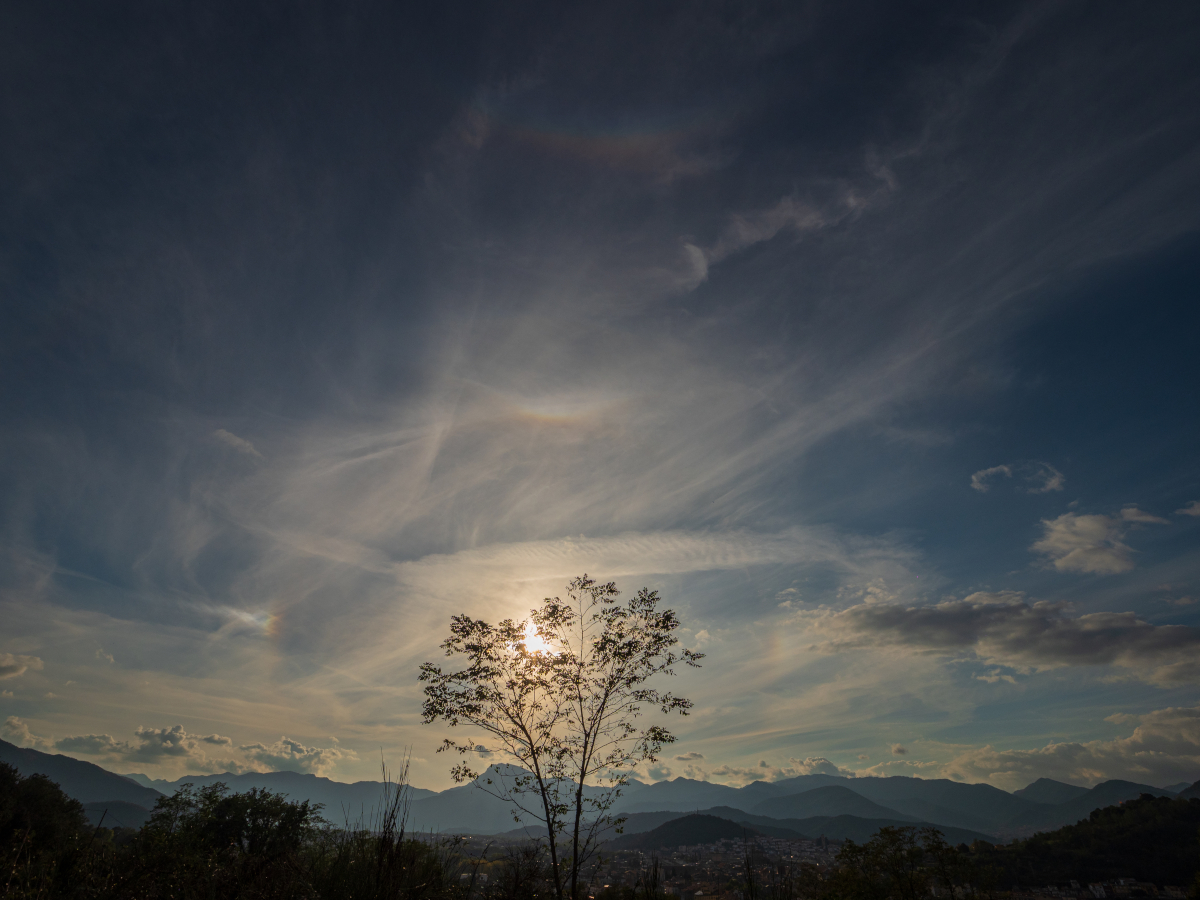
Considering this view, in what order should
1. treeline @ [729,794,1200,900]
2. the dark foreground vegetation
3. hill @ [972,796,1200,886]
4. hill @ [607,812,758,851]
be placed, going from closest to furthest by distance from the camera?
the dark foreground vegetation → treeline @ [729,794,1200,900] → hill @ [972,796,1200,886] → hill @ [607,812,758,851]

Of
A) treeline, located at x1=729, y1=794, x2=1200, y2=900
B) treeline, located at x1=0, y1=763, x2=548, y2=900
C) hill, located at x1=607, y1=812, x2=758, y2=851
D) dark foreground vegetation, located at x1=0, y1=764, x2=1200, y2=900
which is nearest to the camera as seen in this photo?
treeline, located at x1=0, y1=763, x2=548, y2=900

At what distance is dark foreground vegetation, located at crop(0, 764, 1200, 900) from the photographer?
7945mm

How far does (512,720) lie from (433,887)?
1047 centimetres

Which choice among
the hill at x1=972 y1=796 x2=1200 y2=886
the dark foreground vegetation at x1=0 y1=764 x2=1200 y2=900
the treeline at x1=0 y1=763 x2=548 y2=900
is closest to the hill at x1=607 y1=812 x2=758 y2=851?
the hill at x1=972 y1=796 x2=1200 y2=886

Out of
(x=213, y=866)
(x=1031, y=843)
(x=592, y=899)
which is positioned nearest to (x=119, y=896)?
(x=213, y=866)

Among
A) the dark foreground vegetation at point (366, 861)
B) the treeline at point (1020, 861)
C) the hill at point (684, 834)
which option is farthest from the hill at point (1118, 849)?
the hill at point (684, 834)

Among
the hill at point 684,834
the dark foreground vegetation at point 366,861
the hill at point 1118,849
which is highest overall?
the dark foreground vegetation at point 366,861

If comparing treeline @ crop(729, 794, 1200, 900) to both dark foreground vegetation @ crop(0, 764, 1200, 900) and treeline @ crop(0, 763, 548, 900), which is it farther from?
treeline @ crop(0, 763, 548, 900)

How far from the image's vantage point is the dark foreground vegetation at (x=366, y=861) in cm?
795

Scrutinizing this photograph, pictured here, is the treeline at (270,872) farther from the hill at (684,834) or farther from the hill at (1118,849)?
the hill at (684,834)

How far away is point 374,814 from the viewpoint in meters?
9.67

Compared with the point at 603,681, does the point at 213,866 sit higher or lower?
lower

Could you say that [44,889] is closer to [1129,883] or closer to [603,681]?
[603,681]

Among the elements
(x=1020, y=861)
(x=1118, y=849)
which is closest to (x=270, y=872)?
(x=1020, y=861)
